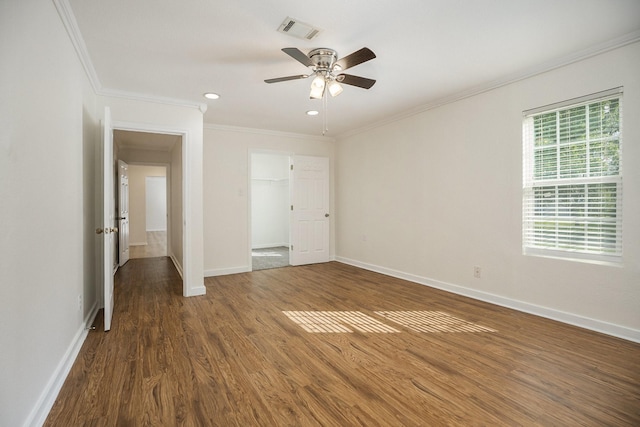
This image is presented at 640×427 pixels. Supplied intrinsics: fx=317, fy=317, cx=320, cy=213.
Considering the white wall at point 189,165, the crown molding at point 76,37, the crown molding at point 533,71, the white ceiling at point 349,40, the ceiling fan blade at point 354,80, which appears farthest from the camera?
the white wall at point 189,165

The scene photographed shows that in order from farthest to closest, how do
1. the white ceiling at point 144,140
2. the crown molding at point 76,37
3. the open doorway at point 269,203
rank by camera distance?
the open doorway at point 269,203, the white ceiling at point 144,140, the crown molding at point 76,37

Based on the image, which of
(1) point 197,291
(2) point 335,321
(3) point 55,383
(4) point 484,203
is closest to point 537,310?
(4) point 484,203

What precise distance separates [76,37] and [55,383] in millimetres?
2457

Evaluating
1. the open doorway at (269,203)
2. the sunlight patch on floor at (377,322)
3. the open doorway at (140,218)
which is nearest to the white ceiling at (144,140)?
the open doorway at (140,218)

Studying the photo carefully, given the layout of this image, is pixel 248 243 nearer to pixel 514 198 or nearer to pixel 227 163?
pixel 227 163

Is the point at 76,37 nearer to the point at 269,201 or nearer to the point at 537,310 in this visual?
the point at 537,310

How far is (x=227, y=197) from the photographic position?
17.5 feet

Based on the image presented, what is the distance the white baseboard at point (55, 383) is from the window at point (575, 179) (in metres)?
4.09

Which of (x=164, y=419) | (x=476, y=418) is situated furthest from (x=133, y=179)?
(x=476, y=418)

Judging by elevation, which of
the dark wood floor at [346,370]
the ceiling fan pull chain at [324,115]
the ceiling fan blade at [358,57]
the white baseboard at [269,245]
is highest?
the ceiling fan pull chain at [324,115]

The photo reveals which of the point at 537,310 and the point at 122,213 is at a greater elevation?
the point at 122,213

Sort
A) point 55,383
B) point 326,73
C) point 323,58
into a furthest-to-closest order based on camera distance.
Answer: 1. point 326,73
2. point 323,58
3. point 55,383

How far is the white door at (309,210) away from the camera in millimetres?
5984

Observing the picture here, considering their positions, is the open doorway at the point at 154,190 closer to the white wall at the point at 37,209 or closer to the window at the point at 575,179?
the white wall at the point at 37,209
